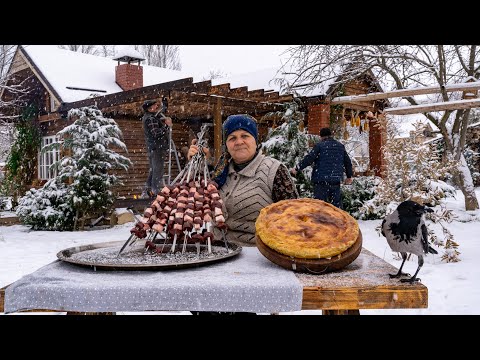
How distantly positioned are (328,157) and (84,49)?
2481cm

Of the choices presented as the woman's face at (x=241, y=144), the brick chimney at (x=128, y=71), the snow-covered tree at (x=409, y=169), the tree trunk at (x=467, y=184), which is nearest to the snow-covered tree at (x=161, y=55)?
the brick chimney at (x=128, y=71)

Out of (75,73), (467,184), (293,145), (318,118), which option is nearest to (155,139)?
(293,145)

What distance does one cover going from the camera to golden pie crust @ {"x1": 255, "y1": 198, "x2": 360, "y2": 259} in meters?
1.75

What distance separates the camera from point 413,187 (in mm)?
6875

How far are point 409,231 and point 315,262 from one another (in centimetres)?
40

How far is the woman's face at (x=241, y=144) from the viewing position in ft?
9.19

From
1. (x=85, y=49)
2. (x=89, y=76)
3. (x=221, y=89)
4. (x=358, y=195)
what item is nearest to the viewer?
(x=221, y=89)

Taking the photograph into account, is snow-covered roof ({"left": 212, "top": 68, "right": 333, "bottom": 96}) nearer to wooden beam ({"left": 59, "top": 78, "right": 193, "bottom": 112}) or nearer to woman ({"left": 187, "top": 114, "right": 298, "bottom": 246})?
wooden beam ({"left": 59, "top": 78, "right": 193, "bottom": 112})

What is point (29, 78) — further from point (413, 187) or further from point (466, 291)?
point (466, 291)

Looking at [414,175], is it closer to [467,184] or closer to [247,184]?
[467,184]

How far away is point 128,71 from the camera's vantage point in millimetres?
15258

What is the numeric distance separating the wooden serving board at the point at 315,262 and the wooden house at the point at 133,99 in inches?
318

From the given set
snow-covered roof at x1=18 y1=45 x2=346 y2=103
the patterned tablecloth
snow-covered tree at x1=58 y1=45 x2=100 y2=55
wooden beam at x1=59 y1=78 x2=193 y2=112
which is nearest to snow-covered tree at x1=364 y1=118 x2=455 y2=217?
wooden beam at x1=59 y1=78 x2=193 y2=112
